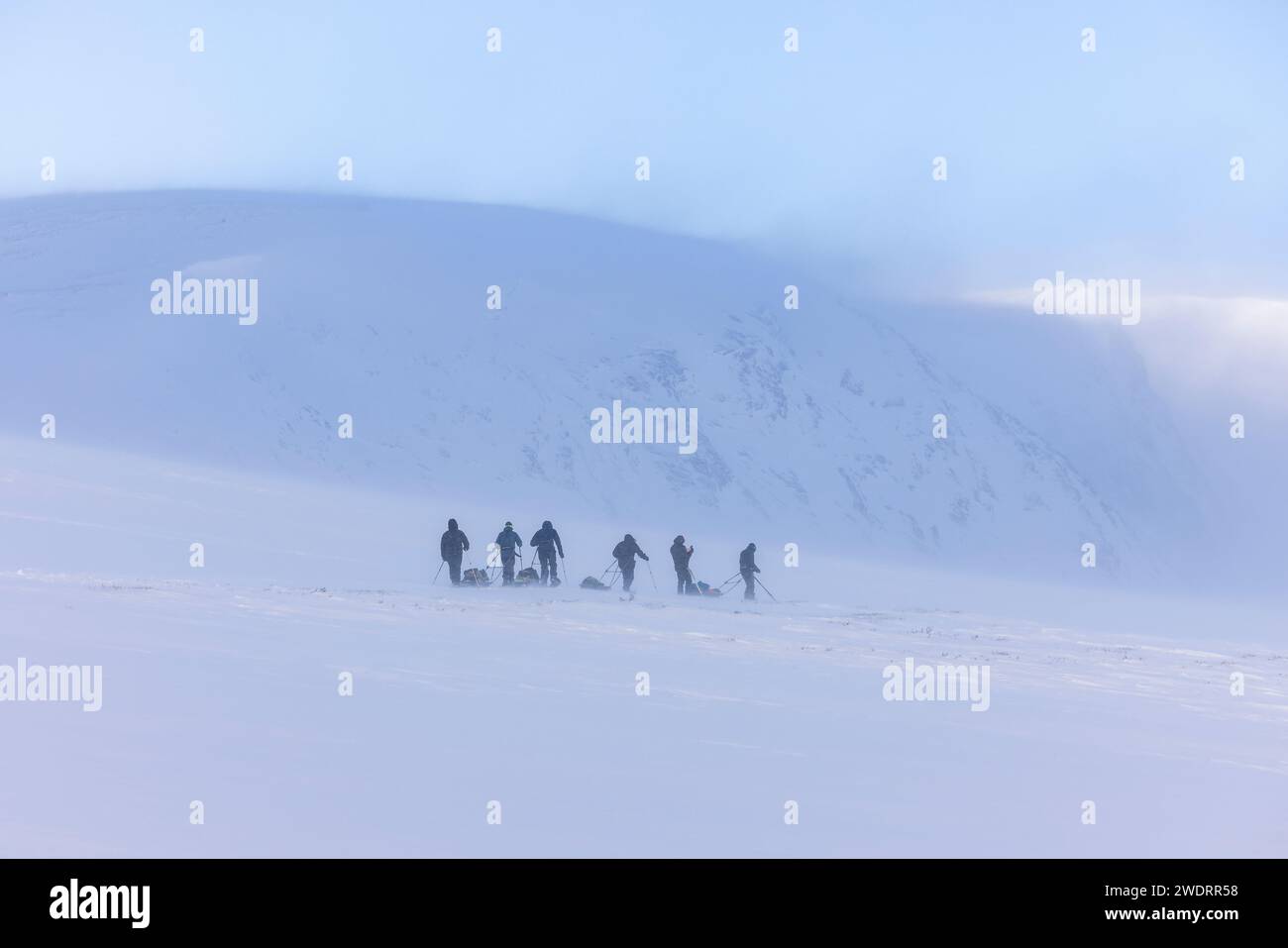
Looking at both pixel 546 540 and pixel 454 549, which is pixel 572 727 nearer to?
pixel 454 549

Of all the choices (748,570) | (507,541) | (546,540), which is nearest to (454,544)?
(507,541)

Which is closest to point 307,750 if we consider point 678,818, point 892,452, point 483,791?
point 483,791

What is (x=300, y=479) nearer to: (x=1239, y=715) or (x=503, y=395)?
(x=503, y=395)

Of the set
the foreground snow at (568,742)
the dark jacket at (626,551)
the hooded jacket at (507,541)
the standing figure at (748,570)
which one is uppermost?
the hooded jacket at (507,541)

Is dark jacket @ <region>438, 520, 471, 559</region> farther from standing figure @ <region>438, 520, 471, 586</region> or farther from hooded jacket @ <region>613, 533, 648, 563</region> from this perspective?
hooded jacket @ <region>613, 533, 648, 563</region>

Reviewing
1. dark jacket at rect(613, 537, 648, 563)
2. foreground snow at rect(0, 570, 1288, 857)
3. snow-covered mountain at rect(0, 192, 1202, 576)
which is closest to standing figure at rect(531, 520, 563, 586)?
dark jacket at rect(613, 537, 648, 563)

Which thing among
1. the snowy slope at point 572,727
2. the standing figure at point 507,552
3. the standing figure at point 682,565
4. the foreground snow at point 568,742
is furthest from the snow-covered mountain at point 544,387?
the foreground snow at point 568,742

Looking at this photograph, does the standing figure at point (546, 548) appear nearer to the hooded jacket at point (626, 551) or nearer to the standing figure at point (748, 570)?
the hooded jacket at point (626, 551)
